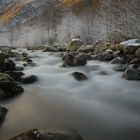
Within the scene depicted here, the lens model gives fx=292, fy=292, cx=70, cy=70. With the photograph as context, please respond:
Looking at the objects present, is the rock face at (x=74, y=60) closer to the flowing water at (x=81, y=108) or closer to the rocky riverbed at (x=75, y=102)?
the rocky riverbed at (x=75, y=102)

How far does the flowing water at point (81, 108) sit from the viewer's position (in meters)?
5.86

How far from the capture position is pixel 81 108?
721cm

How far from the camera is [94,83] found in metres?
10.1

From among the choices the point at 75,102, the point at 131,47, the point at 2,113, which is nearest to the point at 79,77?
the point at 75,102

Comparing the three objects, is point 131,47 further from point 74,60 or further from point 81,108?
point 81,108

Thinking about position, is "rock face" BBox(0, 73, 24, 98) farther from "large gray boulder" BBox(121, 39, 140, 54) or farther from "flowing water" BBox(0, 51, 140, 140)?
"large gray boulder" BBox(121, 39, 140, 54)

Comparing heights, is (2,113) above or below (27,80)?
below

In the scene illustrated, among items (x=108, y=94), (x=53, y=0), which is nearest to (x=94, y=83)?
(x=108, y=94)

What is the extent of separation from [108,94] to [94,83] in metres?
1.58

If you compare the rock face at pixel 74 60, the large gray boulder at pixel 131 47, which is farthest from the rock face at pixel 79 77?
the large gray boulder at pixel 131 47

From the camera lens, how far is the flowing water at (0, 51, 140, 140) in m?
5.86

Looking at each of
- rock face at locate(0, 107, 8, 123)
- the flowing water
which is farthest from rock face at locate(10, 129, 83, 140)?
rock face at locate(0, 107, 8, 123)

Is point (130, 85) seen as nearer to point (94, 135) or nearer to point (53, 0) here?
point (94, 135)

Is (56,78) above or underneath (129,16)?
underneath
